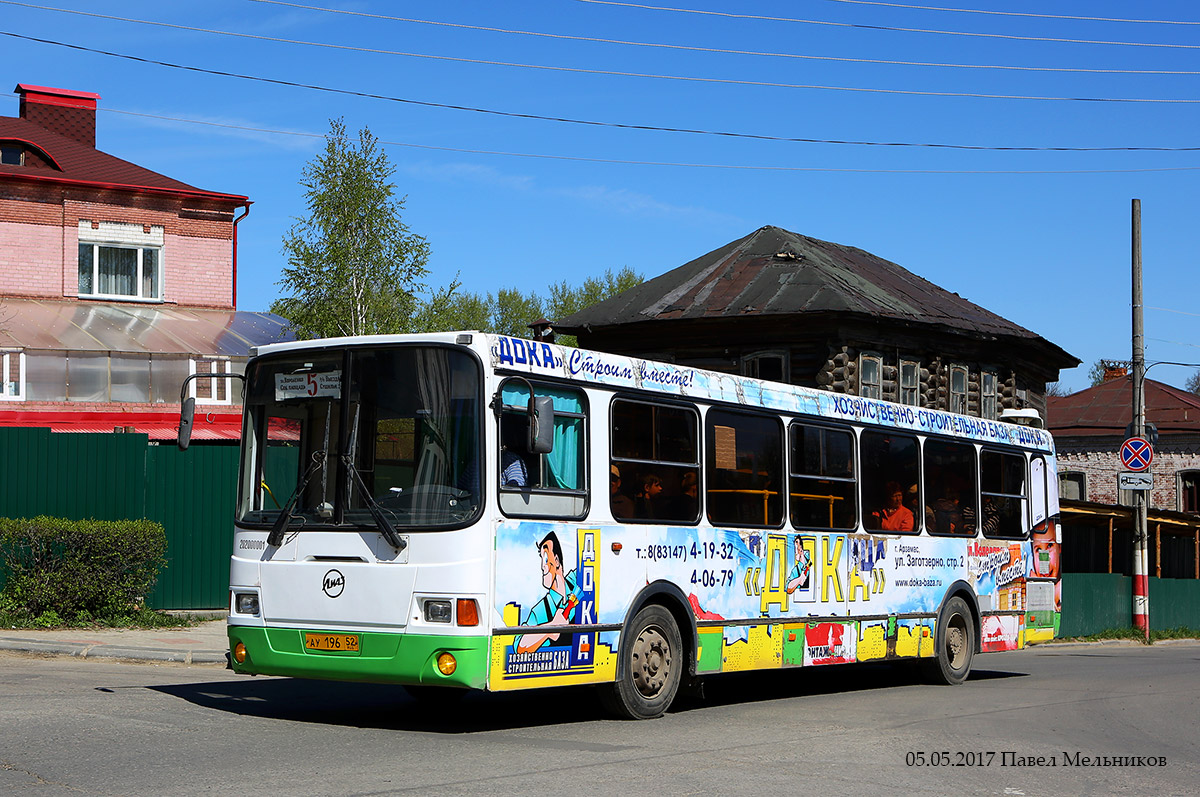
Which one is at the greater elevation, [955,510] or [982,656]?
[955,510]

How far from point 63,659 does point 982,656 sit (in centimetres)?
1327

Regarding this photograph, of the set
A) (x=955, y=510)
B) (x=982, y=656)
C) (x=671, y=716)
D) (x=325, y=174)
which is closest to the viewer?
(x=671, y=716)

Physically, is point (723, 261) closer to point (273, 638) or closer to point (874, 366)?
point (874, 366)

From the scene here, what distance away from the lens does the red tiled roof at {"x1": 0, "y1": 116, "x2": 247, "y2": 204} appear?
30766 millimetres

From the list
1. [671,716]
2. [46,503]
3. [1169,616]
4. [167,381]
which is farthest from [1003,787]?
[1169,616]

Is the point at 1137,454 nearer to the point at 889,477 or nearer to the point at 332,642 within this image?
the point at 889,477

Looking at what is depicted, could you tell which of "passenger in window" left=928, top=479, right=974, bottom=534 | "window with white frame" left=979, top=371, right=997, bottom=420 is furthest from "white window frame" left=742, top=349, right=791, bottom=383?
"passenger in window" left=928, top=479, right=974, bottom=534

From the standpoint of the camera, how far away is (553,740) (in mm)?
9211

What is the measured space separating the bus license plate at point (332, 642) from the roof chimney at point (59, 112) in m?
28.7

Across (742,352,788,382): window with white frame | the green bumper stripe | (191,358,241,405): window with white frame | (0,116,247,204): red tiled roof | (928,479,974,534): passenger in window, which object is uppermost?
(0,116,247,204): red tiled roof

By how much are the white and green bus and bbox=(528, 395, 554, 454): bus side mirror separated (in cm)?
1

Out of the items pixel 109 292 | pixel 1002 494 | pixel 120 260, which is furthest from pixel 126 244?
pixel 1002 494

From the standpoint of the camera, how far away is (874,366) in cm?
3198

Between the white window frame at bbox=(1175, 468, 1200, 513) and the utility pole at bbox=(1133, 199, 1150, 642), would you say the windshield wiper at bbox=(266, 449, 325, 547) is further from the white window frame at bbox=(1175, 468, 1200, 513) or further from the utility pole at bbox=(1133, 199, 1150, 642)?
the white window frame at bbox=(1175, 468, 1200, 513)
